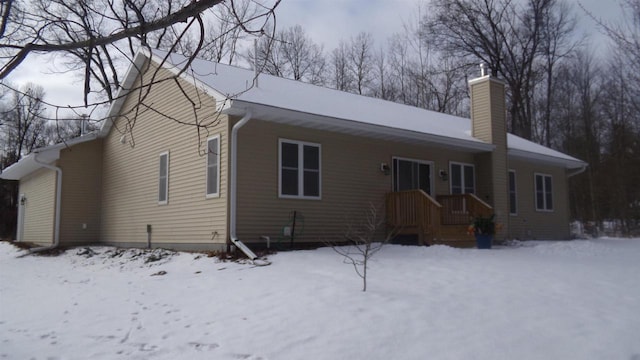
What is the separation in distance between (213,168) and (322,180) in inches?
92.8

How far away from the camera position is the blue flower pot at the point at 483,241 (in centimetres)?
1210

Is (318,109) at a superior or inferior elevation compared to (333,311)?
superior

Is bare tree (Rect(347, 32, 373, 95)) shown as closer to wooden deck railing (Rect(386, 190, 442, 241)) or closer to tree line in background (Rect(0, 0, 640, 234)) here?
tree line in background (Rect(0, 0, 640, 234))

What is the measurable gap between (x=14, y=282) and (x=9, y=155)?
78.3ft

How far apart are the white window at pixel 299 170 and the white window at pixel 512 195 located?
25.0ft

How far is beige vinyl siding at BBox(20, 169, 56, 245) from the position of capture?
603 inches

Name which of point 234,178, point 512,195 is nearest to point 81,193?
point 234,178

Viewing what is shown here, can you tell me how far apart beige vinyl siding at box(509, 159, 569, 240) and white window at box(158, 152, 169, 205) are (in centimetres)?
→ 997

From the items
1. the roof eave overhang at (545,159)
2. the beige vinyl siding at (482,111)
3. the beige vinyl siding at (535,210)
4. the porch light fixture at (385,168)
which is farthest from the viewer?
the beige vinyl siding at (535,210)

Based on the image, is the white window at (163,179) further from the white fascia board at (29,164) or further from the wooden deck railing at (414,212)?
the wooden deck railing at (414,212)

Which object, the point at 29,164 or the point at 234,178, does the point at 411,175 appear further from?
the point at 29,164

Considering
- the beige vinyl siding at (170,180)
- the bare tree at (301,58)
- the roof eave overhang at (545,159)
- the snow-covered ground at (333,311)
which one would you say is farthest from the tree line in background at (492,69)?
the snow-covered ground at (333,311)

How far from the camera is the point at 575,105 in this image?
1179 inches

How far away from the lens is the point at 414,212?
39.9 ft
